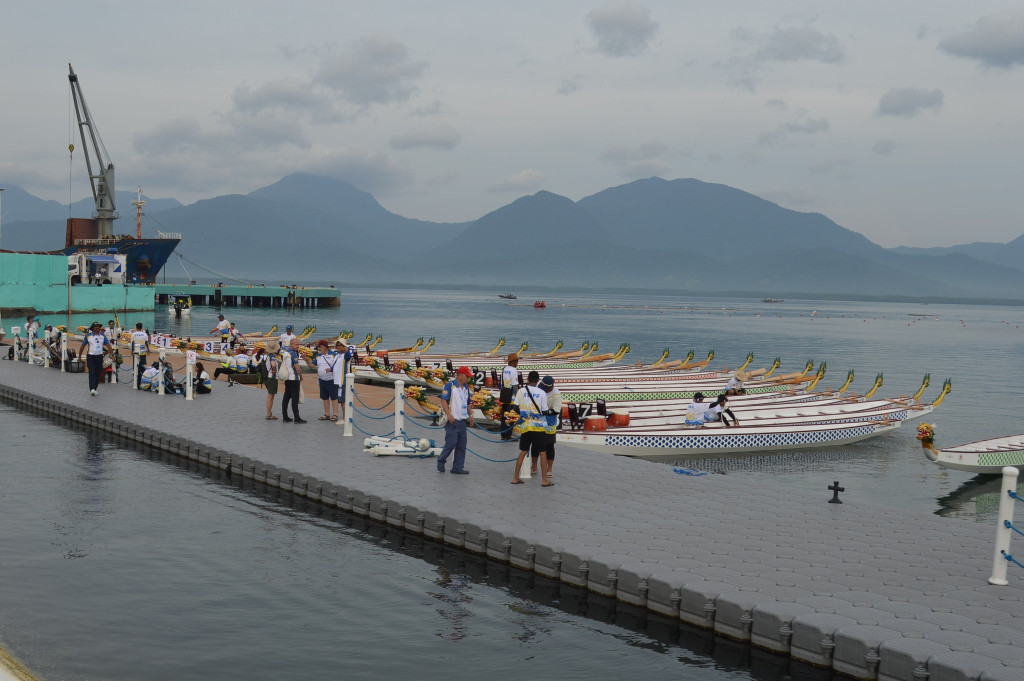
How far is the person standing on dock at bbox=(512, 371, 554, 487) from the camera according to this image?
14.5 m

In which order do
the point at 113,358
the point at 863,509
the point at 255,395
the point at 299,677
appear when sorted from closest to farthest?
the point at 299,677, the point at 863,509, the point at 255,395, the point at 113,358

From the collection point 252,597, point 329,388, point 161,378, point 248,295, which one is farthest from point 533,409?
point 248,295

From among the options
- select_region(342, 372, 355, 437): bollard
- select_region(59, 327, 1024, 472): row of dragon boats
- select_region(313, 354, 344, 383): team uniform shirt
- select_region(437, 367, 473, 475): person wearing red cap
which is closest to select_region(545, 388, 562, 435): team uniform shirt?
select_region(437, 367, 473, 475): person wearing red cap

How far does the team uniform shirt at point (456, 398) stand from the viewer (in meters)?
15.2

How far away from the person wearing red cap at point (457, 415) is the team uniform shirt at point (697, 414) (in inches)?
444

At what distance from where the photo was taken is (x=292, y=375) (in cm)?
2014

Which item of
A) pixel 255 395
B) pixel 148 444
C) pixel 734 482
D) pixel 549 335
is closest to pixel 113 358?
pixel 255 395

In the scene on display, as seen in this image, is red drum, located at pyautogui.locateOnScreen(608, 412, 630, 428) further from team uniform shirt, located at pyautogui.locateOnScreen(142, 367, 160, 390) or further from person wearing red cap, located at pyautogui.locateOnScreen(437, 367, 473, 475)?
team uniform shirt, located at pyautogui.locateOnScreen(142, 367, 160, 390)

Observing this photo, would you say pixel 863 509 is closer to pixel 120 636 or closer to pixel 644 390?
pixel 120 636

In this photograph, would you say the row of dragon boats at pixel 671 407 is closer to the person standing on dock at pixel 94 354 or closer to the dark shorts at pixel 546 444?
the dark shorts at pixel 546 444

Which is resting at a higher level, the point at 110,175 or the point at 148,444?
the point at 110,175

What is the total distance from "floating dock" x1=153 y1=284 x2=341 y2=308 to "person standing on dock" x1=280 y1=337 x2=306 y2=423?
119 meters

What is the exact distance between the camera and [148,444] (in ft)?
67.7

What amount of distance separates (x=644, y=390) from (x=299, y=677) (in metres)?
26.7
